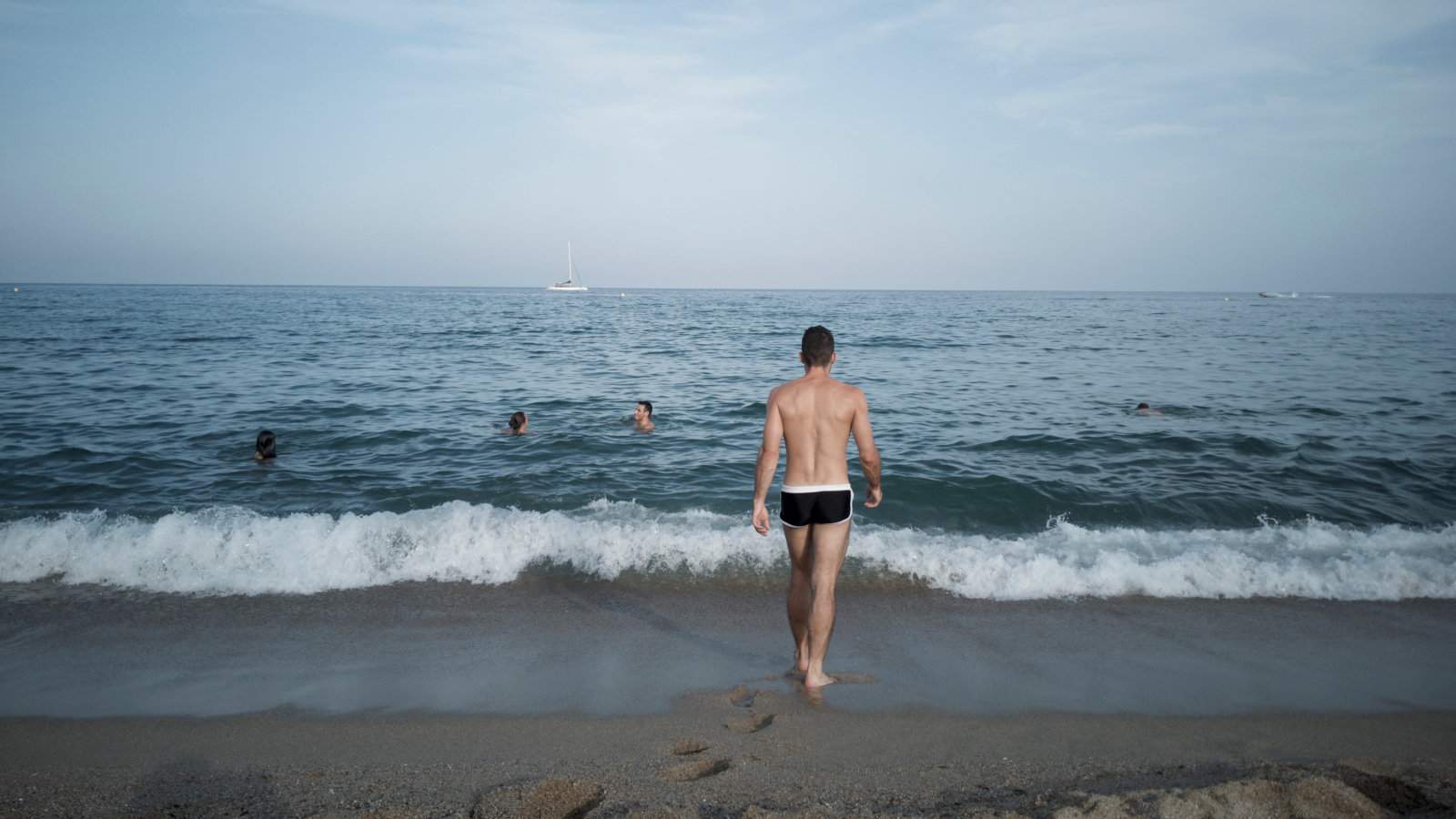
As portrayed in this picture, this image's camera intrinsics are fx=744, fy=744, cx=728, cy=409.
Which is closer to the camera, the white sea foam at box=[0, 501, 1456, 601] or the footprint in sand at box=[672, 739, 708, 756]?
the footprint in sand at box=[672, 739, 708, 756]

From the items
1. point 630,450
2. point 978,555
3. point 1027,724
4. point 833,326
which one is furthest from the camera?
point 833,326

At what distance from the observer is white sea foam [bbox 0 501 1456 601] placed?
19.1 feet

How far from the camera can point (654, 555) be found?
6.46 m

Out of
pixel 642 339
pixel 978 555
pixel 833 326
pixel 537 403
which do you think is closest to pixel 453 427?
pixel 537 403

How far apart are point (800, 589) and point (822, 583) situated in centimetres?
18

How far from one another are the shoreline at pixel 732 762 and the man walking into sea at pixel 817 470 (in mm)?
643

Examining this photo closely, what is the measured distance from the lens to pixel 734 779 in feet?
10.8

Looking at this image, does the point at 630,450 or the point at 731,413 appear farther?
the point at 731,413

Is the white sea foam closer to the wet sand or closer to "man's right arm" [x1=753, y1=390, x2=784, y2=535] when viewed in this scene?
the wet sand

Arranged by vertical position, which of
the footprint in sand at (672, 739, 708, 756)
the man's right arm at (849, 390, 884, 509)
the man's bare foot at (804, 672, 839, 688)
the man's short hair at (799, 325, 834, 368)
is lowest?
the footprint in sand at (672, 739, 708, 756)

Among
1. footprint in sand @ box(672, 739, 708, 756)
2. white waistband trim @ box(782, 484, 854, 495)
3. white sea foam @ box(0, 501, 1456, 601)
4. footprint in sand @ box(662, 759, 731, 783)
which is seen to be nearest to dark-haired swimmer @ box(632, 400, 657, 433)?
white sea foam @ box(0, 501, 1456, 601)

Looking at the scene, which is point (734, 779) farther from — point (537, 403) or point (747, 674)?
point (537, 403)

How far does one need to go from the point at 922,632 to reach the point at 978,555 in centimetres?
136

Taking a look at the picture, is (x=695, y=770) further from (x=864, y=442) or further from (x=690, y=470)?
(x=690, y=470)
